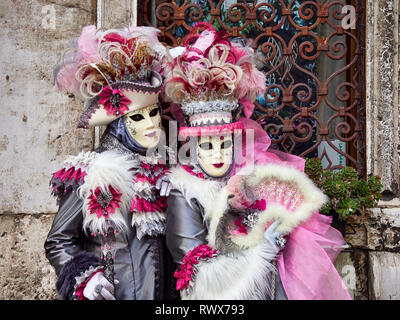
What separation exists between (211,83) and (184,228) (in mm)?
808

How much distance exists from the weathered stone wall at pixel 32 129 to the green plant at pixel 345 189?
1668 millimetres

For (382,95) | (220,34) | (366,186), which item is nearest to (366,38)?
(382,95)

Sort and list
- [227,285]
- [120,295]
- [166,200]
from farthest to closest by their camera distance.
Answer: [166,200] < [120,295] < [227,285]

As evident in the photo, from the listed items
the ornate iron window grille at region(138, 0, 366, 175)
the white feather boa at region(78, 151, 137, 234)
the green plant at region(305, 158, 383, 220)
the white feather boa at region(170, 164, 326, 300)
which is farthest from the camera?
the ornate iron window grille at region(138, 0, 366, 175)

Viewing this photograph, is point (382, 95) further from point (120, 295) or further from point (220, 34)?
point (120, 295)

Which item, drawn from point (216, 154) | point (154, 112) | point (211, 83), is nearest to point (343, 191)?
point (216, 154)

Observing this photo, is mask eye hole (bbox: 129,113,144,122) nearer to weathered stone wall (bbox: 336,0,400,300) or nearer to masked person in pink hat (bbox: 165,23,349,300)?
masked person in pink hat (bbox: 165,23,349,300)

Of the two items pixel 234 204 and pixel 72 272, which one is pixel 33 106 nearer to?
pixel 72 272

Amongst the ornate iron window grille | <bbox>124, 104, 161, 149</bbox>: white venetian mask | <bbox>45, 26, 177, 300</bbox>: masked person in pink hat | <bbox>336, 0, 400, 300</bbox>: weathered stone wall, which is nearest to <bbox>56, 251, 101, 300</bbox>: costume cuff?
<bbox>45, 26, 177, 300</bbox>: masked person in pink hat

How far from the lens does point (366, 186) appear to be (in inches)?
123

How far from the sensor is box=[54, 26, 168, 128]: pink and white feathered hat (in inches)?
103

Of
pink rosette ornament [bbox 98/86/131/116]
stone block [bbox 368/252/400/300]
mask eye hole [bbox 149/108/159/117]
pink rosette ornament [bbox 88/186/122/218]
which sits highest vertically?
pink rosette ornament [bbox 98/86/131/116]

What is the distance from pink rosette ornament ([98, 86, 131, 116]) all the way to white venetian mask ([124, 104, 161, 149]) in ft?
0.18
